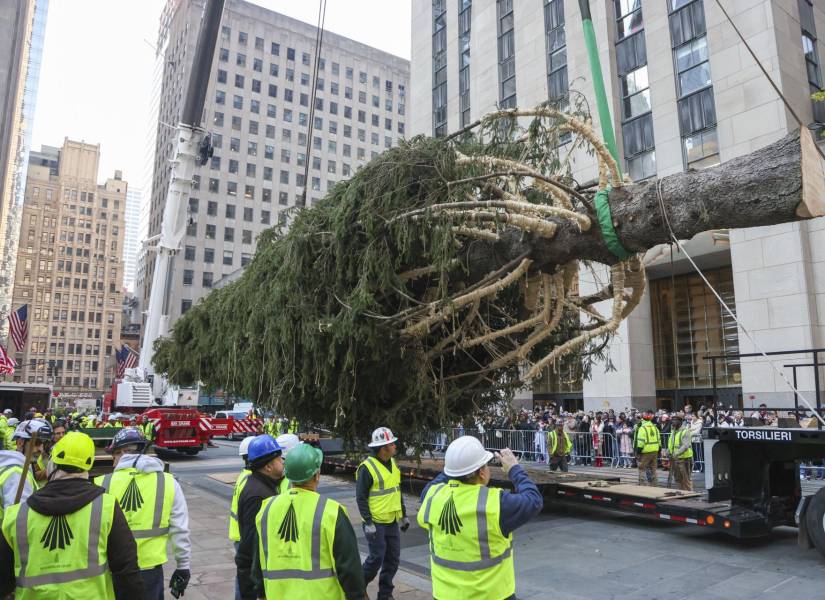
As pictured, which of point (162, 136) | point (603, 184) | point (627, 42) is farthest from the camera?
point (162, 136)

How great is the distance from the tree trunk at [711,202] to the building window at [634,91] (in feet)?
71.6

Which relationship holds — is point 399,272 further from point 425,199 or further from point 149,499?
point 149,499

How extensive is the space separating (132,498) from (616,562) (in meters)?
5.92

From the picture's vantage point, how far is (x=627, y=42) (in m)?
27.4

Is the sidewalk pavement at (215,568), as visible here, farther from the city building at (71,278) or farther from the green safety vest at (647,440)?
the city building at (71,278)

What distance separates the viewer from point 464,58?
1436 inches

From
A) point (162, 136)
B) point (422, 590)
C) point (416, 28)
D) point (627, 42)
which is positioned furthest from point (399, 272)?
point (162, 136)

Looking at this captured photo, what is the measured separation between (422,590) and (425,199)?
4.28m

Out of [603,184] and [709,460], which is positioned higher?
[603,184]

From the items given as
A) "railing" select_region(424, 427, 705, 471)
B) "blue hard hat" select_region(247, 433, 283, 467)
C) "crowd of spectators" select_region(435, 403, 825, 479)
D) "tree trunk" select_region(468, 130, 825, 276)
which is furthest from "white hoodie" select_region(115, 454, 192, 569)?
"railing" select_region(424, 427, 705, 471)

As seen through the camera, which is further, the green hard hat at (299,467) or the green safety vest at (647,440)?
the green safety vest at (647,440)

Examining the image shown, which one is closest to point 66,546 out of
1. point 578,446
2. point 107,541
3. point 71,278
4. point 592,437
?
point 107,541

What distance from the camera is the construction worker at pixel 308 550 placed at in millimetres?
3273

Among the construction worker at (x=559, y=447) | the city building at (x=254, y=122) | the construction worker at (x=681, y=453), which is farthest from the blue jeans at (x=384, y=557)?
the city building at (x=254, y=122)
